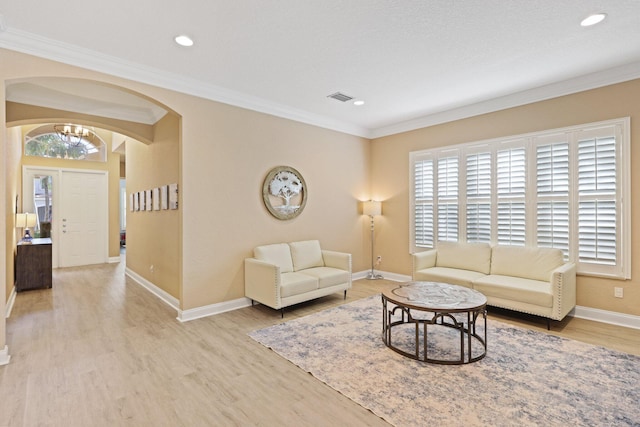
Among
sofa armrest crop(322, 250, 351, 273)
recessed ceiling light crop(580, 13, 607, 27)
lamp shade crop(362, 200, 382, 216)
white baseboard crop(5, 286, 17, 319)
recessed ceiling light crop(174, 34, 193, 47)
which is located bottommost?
white baseboard crop(5, 286, 17, 319)

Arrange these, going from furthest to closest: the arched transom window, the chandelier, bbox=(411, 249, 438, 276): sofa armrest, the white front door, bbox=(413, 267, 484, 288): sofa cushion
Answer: the white front door
the arched transom window
the chandelier
bbox=(411, 249, 438, 276): sofa armrest
bbox=(413, 267, 484, 288): sofa cushion

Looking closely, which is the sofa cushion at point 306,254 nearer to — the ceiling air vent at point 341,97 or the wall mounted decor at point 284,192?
the wall mounted decor at point 284,192

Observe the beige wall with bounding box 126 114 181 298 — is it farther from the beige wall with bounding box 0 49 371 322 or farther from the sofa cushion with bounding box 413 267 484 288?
the sofa cushion with bounding box 413 267 484 288

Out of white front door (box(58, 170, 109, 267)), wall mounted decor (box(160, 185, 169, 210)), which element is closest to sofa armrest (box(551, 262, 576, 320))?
wall mounted decor (box(160, 185, 169, 210))

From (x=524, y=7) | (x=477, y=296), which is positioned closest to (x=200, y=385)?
(x=477, y=296)

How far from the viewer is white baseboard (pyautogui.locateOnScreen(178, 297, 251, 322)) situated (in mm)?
3877

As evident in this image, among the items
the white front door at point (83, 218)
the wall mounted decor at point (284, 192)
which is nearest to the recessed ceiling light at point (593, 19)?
the wall mounted decor at point (284, 192)

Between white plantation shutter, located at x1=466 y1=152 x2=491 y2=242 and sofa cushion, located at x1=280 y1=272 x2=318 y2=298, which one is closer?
sofa cushion, located at x1=280 y1=272 x2=318 y2=298

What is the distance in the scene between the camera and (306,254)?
4.92 metres

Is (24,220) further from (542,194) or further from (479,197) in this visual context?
(542,194)

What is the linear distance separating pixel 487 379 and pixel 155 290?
4.72m

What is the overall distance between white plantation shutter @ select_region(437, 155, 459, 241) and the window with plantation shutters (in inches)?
0.6

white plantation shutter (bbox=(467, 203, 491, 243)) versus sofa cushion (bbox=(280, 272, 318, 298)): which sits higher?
white plantation shutter (bbox=(467, 203, 491, 243))

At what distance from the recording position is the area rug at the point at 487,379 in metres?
2.07
